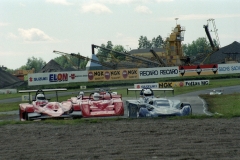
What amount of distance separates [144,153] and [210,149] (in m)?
1.60

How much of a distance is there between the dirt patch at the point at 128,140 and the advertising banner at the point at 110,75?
142 ft

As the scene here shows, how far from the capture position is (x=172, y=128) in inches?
652

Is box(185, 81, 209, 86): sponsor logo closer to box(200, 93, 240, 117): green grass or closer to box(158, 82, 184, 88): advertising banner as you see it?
box(158, 82, 184, 88): advertising banner

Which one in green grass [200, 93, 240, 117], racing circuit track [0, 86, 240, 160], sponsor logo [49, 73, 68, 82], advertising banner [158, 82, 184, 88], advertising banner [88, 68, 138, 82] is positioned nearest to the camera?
racing circuit track [0, 86, 240, 160]

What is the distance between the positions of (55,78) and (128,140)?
159ft

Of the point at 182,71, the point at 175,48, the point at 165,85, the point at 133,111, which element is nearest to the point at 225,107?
the point at 133,111

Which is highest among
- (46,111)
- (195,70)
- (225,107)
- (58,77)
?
(195,70)

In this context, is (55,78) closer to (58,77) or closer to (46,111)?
(58,77)

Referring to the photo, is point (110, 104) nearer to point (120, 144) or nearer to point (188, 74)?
point (120, 144)

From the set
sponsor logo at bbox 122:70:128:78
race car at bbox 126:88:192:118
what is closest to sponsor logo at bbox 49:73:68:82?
sponsor logo at bbox 122:70:128:78

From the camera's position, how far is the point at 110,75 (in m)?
63.3

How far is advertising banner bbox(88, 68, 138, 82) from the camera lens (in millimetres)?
62844

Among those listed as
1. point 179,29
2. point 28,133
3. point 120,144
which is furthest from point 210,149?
point 179,29

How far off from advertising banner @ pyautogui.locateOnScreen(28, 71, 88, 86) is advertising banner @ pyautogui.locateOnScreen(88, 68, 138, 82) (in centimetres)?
86
